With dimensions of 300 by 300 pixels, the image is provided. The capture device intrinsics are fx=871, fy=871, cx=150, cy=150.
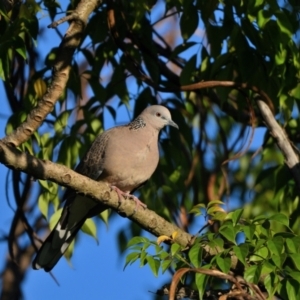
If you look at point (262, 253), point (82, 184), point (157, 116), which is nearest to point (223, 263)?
point (262, 253)

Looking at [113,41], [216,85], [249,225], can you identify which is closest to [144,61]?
[113,41]

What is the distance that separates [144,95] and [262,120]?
689 mm

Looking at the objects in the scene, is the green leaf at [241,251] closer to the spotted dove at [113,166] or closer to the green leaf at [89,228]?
the spotted dove at [113,166]

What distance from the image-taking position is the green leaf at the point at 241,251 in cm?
308

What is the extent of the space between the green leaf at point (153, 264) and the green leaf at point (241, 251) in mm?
294

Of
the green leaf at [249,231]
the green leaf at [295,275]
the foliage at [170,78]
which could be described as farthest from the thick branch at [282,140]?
the green leaf at [295,275]

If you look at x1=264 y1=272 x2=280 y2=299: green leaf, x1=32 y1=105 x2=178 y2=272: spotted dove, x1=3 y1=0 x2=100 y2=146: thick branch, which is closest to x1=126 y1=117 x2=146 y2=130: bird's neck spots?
x1=32 y1=105 x2=178 y2=272: spotted dove

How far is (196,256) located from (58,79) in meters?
1.12

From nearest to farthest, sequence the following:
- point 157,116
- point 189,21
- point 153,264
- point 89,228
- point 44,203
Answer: point 153,264
point 189,21
point 44,203
point 89,228
point 157,116

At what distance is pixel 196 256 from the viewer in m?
3.19

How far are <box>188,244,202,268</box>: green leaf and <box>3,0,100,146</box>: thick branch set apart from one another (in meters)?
0.90

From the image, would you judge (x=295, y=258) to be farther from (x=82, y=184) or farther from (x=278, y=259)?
(x=82, y=184)

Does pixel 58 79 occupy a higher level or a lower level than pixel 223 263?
higher

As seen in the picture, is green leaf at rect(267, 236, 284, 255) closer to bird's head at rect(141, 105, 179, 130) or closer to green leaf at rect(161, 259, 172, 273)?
green leaf at rect(161, 259, 172, 273)
